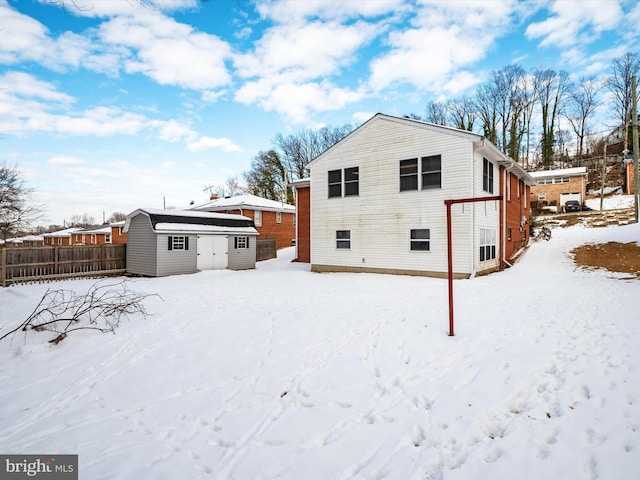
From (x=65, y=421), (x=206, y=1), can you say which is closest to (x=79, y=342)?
(x=65, y=421)

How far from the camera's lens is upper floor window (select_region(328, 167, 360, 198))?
15961mm

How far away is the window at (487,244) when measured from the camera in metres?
14.3

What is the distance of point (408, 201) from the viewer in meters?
14.4

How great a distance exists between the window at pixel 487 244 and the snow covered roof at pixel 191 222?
13.5 metres

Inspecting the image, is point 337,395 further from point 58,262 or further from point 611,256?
point 611,256

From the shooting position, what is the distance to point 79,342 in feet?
18.9

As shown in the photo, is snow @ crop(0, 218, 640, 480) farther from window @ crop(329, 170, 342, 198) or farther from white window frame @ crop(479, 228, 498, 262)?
window @ crop(329, 170, 342, 198)

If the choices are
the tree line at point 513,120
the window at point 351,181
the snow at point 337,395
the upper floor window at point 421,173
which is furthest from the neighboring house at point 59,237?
the upper floor window at point 421,173

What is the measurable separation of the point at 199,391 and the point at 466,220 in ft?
39.9

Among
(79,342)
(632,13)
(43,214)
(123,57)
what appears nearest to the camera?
(79,342)

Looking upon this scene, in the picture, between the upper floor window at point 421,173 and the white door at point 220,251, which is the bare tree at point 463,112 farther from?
the white door at point 220,251

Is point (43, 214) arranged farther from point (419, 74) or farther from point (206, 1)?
point (419, 74)

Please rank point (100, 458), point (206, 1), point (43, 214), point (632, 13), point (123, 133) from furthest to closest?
point (43, 214) < point (632, 13) < point (123, 133) < point (206, 1) < point (100, 458)

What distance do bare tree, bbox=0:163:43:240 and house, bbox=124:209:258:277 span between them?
717 centimetres
